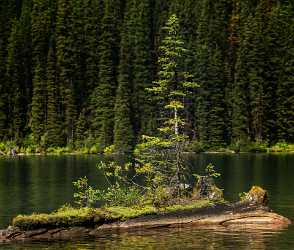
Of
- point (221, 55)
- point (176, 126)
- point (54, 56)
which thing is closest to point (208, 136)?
point (221, 55)

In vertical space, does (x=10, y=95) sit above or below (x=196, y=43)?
below

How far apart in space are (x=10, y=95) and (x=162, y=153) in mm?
107656

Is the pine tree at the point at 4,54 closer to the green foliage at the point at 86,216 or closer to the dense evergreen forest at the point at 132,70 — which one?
the dense evergreen forest at the point at 132,70

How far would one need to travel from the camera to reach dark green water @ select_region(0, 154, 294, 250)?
33.6 meters

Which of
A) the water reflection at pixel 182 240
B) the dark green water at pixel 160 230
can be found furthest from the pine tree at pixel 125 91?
the water reflection at pixel 182 240

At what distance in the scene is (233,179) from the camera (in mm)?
66312

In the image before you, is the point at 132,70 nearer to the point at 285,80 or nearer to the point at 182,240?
the point at 285,80

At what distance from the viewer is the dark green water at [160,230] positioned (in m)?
33.6

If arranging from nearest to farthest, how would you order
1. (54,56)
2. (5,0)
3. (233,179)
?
1. (233,179)
2. (54,56)
3. (5,0)

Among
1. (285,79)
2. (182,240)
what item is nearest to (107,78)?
(285,79)

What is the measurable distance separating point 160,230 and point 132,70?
107 m

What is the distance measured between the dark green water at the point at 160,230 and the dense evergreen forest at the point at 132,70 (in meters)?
36.9

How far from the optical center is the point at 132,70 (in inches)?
5610

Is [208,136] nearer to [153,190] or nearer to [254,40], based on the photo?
[254,40]
